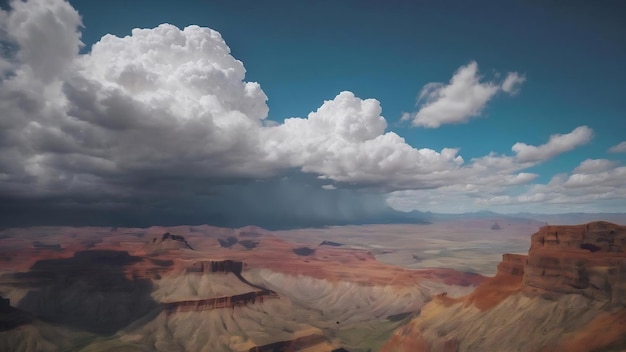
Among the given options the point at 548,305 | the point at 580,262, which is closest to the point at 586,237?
the point at 580,262

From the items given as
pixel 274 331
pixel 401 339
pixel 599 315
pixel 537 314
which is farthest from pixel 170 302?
pixel 599 315

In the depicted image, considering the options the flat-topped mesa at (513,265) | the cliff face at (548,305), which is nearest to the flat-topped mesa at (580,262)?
the cliff face at (548,305)

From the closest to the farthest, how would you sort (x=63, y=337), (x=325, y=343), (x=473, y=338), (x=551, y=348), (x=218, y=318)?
(x=551, y=348)
(x=473, y=338)
(x=325, y=343)
(x=63, y=337)
(x=218, y=318)

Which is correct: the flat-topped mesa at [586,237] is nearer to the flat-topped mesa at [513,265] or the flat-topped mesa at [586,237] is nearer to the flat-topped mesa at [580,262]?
the flat-topped mesa at [580,262]

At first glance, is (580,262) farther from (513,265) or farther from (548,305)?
(513,265)

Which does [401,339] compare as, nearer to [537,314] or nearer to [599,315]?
[537,314]

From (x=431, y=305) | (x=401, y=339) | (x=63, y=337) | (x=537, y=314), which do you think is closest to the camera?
(x=537, y=314)

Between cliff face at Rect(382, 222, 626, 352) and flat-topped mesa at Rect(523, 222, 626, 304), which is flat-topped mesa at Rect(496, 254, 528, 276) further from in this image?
flat-topped mesa at Rect(523, 222, 626, 304)
